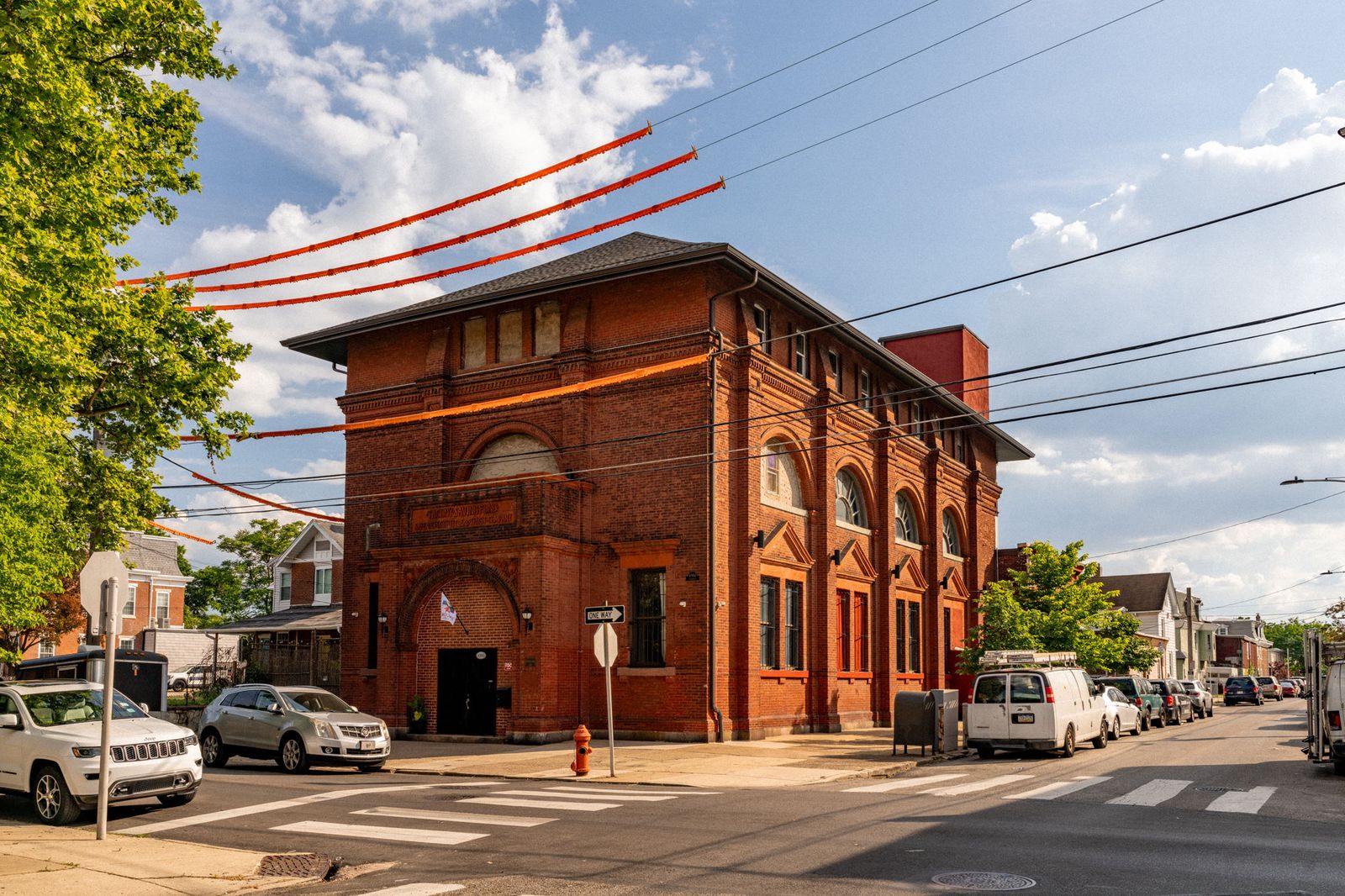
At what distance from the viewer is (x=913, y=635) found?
40.7 m

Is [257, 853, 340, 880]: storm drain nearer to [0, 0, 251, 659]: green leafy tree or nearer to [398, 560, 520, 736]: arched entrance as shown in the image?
[0, 0, 251, 659]: green leafy tree

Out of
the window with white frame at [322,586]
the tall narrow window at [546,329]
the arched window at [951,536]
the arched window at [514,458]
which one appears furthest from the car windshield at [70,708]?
the window with white frame at [322,586]

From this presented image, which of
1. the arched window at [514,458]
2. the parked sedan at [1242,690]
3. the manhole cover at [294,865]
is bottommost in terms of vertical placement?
the parked sedan at [1242,690]

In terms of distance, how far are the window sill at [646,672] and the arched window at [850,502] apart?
9112mm

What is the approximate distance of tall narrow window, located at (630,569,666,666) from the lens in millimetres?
28453

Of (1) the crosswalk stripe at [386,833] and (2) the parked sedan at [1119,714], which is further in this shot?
(2) the parked sedan at [1119,714]

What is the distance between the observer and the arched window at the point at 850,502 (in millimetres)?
35062

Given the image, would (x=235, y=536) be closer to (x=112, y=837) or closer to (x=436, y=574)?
(x=436, y=574)

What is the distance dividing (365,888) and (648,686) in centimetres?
1815

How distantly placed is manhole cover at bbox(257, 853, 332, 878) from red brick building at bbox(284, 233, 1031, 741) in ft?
50.8

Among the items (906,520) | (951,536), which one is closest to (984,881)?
(906,520)

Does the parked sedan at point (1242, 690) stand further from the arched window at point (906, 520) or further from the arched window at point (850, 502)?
the arched window at point (850, 502)

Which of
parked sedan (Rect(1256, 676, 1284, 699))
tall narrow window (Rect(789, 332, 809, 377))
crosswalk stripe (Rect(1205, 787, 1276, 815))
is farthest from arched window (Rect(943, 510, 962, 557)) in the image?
parked sedan (Rect(1256, 676, 1284, 699))

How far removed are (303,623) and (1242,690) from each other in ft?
173
